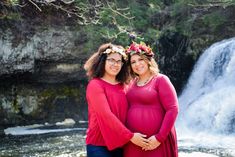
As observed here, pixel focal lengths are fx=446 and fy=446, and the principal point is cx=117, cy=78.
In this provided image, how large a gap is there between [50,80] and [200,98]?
4443 millimetres

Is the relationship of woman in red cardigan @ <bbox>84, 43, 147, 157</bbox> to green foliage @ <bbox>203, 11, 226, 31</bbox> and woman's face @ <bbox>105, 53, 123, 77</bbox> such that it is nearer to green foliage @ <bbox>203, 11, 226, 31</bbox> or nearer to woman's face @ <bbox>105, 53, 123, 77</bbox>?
woman's face @ <bbox>105, 53, 123, 77</bbox>

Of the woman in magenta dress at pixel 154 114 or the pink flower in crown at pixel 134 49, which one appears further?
the pink flower in crown at pixel 134 49

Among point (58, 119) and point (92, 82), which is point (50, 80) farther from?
point (92, 82)

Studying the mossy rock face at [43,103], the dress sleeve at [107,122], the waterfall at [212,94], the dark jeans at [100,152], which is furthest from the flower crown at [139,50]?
the mossy rock face at [43,103]

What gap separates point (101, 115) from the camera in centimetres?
363

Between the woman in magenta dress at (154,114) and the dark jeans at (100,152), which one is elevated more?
the woman in magenta dress at (154,114)

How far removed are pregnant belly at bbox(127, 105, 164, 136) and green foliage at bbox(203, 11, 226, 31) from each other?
9405 millimetres

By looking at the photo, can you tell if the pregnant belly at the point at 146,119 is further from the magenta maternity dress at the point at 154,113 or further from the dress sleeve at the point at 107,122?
the dress sleeve at the point at 107,122

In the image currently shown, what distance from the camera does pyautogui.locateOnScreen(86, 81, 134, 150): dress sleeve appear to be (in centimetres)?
Answer: 360

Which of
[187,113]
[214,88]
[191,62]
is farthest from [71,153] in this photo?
[191,62]

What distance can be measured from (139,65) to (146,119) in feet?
1.56

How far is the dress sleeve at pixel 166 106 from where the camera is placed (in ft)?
11.8

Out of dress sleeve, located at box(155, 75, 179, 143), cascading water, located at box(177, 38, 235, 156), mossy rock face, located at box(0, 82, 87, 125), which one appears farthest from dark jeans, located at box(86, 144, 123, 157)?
mossy rock face, located at box(0, 82, 87, 125)

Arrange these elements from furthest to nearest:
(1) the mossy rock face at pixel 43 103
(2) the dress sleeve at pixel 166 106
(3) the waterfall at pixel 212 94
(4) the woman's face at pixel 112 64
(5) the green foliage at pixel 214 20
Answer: (1) the mossy rock face at pixel 43 103
(5) the green foliage at pixel 214 20
(3) the waterfall at pixel 212 94
(4) the woman's face at pixel 112 64
(2) the dress sleeve at pixel 166 106
